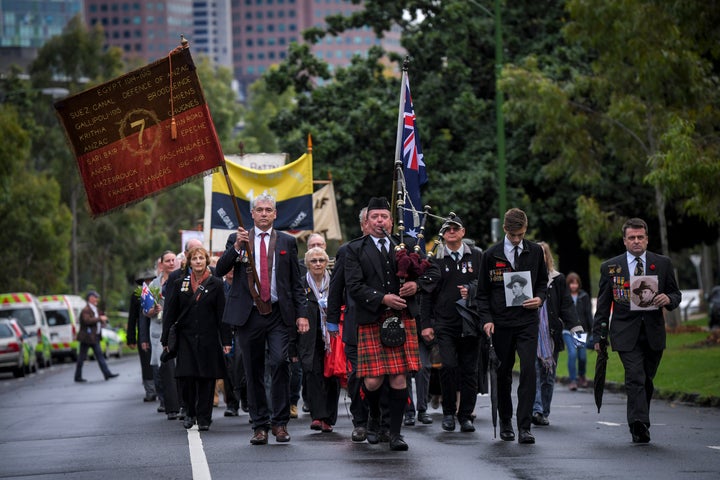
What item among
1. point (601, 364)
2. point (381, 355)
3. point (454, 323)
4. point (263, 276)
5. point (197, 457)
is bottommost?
point (197, 457)

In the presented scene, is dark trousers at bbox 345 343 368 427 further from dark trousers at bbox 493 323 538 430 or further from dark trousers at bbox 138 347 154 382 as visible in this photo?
dark trousers at bbox 138 347 154 382

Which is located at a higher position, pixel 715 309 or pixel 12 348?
pixel 715 309

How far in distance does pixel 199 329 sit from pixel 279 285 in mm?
1836

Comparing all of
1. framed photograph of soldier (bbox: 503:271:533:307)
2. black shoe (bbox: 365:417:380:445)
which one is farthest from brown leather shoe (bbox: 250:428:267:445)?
framed photograph of soldier (bbox: 503:271:533:307)

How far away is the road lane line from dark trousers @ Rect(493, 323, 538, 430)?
255cm

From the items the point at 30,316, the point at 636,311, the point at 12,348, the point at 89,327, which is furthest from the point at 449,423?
the point at 30,316

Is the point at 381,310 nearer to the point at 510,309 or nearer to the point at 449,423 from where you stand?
the point at 510,309

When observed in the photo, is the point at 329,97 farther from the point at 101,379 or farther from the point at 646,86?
the point at 646,86

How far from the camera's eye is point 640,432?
12.1 meters

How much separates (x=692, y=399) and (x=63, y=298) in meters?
33.0

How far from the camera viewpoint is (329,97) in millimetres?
38688

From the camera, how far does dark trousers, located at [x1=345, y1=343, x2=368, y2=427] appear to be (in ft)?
39.7

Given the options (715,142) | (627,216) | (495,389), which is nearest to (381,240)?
(495,389)

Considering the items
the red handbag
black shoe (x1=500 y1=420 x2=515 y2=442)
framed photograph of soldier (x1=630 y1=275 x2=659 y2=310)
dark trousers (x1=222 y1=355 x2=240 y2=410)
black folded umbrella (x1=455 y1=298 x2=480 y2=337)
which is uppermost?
framed photograph of soldier (x1=630 y1=275 x2=659 y2=310)
